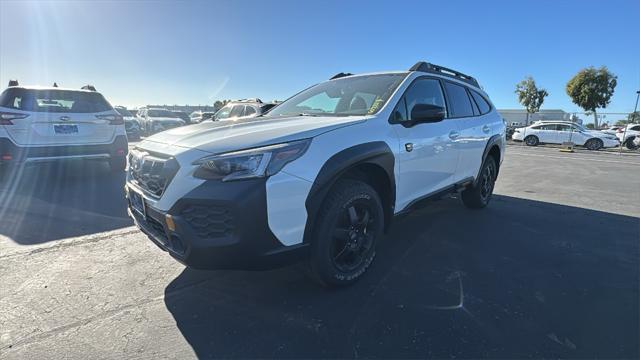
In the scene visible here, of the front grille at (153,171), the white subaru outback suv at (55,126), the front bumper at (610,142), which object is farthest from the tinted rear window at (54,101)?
the front bumper at (610,142)

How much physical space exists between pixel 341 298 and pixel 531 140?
24021mm

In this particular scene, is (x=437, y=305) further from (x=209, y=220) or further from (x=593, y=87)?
(x=593, y=87)

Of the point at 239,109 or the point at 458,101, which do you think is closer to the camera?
the point at 458,101

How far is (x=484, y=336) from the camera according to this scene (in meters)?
A: 2.17

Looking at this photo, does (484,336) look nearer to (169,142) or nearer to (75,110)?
(169,142)

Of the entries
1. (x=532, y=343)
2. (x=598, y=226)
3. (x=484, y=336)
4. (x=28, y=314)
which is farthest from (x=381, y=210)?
(x=598, y=226)

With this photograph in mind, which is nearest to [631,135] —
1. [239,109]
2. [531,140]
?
[531,140]

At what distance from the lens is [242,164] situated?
2074mm

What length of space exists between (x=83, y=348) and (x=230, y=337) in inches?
33.0

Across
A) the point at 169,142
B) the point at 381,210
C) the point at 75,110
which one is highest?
the point at 75,110

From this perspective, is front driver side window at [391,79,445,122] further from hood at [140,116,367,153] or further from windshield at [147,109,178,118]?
windshield at [147,109,178,118]

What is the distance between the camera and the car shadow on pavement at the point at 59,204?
12.8ft

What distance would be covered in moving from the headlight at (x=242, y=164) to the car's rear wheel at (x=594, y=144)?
23.9 metres

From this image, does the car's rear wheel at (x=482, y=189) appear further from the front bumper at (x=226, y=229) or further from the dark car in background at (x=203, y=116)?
the dark car in background at (x=203, y=116)
